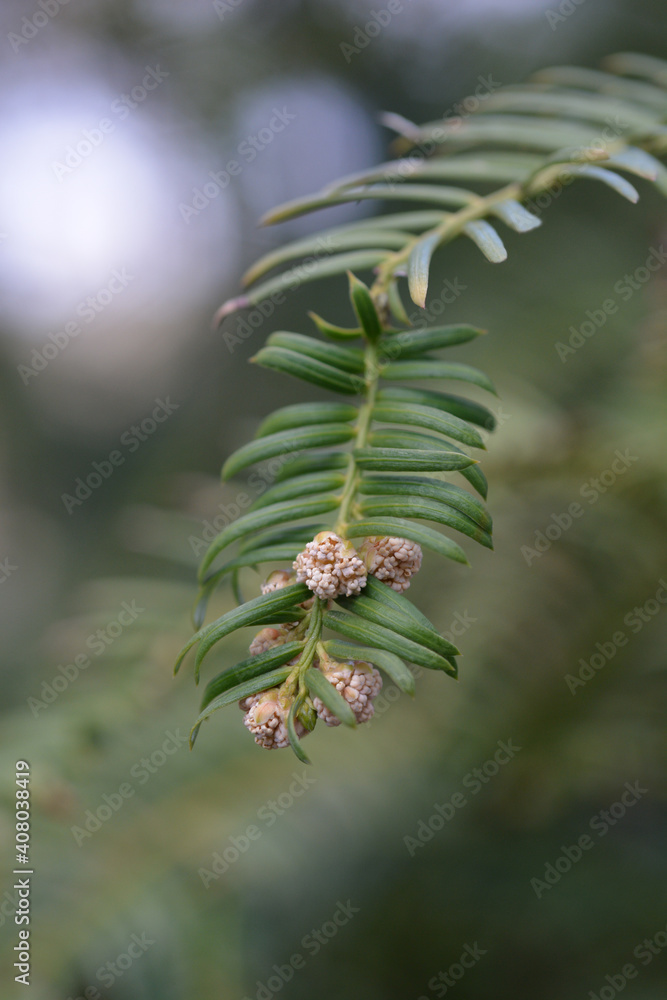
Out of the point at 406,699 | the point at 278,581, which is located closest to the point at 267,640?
the point at 278,581

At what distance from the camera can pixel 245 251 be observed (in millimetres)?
3648

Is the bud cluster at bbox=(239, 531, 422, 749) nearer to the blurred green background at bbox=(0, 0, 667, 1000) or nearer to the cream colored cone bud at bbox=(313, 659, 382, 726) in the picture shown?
the cream colored cone bud at bbox=(313, 659, 382, 726)

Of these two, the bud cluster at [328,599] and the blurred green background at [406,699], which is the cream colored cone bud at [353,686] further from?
the blurred green background at [406,699]

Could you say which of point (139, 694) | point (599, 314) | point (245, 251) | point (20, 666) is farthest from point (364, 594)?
point (245, 251)

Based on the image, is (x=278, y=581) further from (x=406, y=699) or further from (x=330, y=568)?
(x=406, y=699)

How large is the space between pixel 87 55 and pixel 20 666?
2759 mm

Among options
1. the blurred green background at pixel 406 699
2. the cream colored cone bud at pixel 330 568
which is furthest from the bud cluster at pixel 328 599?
the blurred green background at pixel 406 699

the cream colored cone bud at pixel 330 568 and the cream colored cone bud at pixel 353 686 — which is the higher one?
the cream colored cone bud at pixel 330 568

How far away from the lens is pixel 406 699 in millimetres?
1726

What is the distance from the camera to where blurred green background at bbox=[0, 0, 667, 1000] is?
1.29 metres

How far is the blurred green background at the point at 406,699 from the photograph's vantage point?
50.9 inches

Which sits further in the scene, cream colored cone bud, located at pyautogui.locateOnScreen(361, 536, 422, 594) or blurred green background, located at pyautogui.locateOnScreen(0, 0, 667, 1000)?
blurred green background, located at pyautogui.locateOnScreen(0, 0, 667, 1000)

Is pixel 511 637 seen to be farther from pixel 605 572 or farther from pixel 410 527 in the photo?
pixel 410 527

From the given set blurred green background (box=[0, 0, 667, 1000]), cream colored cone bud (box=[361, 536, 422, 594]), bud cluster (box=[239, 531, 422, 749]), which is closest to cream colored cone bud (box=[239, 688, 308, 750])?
bud cluster (box=[239, 531, 422, 749])
